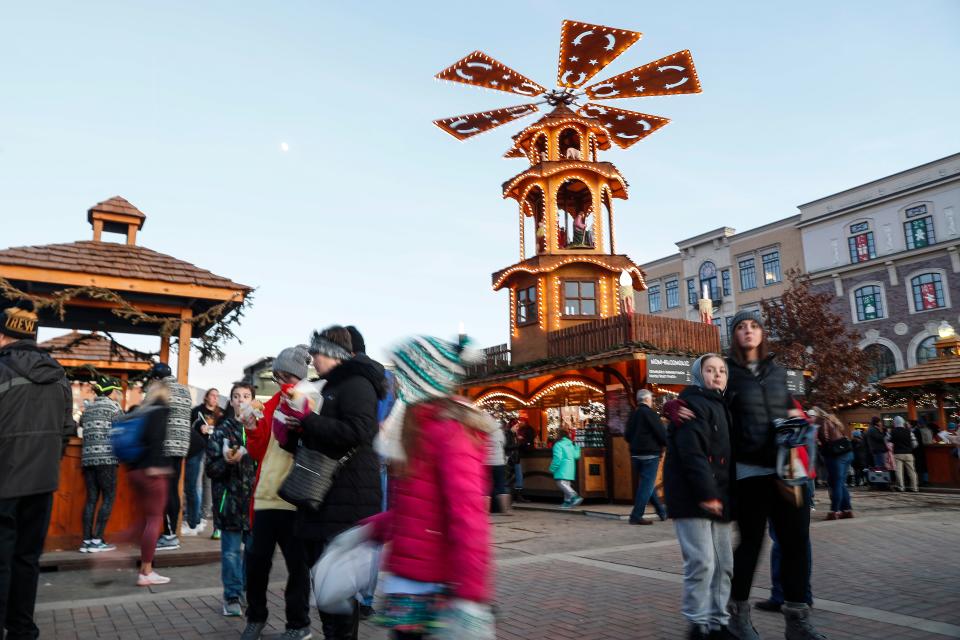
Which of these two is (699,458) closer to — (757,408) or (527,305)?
(757,408)

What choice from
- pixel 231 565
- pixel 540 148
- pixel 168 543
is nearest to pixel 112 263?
pixel 168 543

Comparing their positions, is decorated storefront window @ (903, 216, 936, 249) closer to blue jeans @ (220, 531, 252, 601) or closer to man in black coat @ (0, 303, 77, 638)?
blue jeans @ (220, 531, 252, 601)

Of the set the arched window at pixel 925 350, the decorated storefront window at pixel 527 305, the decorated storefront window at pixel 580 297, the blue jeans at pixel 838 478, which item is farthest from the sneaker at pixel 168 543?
the arched window at pixel 925 350

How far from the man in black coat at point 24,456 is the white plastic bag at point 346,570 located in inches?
107

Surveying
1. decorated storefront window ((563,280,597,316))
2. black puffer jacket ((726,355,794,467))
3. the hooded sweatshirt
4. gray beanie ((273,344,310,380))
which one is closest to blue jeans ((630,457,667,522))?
black puffer jacket ((726,355,794,467))

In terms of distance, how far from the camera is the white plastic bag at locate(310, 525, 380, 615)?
2555 mm

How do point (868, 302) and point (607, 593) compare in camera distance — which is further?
point (868, 302)

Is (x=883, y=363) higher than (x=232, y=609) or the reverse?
higher

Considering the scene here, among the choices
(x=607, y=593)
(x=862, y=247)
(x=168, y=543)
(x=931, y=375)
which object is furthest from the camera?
(x=862, y=247)

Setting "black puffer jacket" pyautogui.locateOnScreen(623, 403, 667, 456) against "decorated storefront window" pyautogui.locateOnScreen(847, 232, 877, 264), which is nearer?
"black puffer jacket" pyautogui.locateOnScreen(623, 403, 667, 456)

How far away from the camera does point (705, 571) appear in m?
4.14

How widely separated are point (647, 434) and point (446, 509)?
9.54m

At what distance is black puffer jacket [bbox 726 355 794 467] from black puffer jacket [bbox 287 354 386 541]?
97.1 inches

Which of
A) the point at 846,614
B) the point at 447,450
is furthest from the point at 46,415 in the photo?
the point at 846,614
